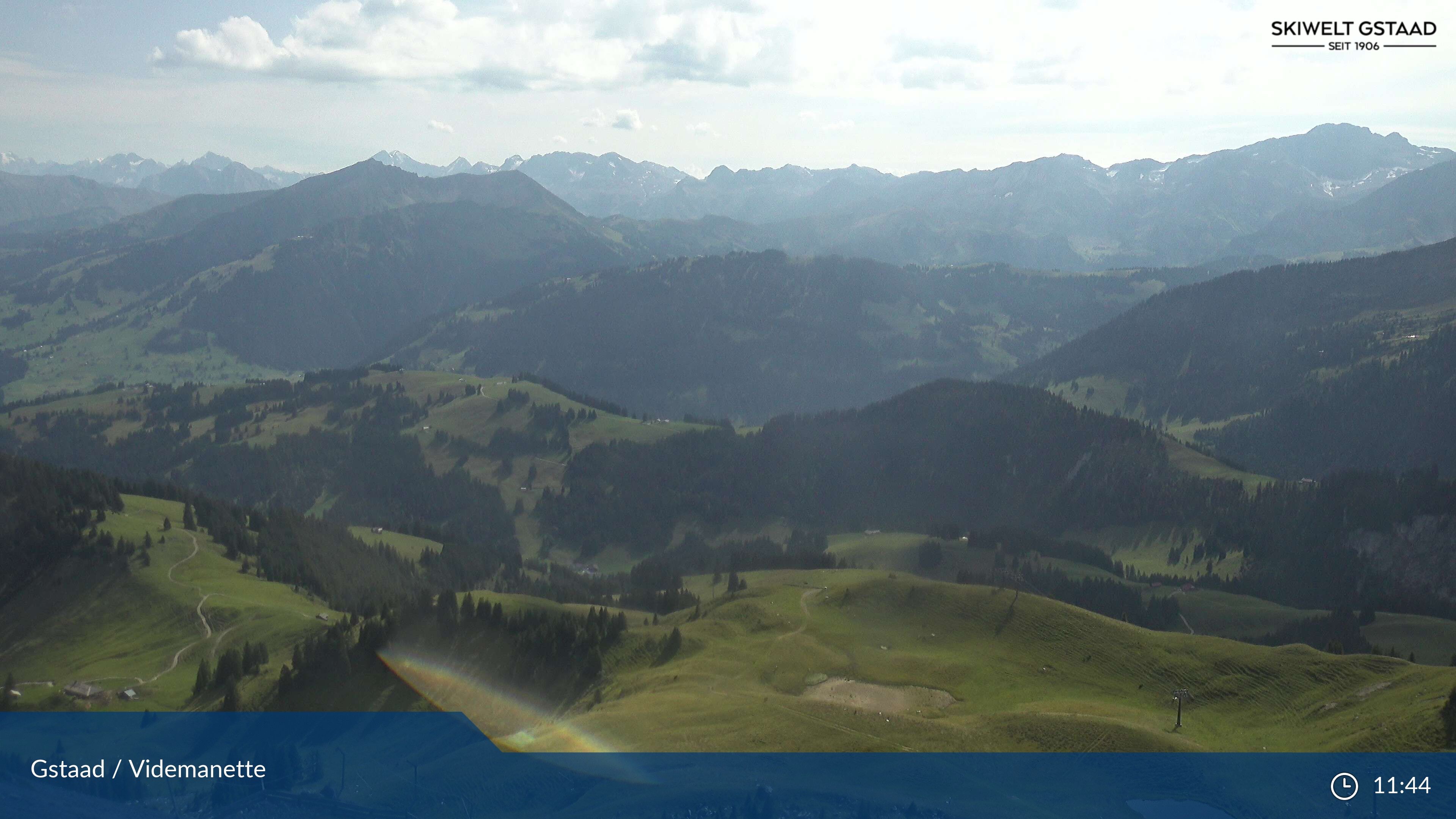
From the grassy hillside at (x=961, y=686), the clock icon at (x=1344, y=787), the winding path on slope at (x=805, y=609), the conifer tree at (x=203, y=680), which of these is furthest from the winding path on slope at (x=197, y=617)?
the clock icon at (x=1344, y=787)

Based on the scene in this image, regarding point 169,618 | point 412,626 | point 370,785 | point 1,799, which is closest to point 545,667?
point 412,626

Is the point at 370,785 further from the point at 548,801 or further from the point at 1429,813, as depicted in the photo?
the point at 1429,813

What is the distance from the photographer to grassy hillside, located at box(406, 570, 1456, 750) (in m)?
87.9

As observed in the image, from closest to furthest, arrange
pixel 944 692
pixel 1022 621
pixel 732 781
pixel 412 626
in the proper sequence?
pixel 732 781, pixel 944 692, pixel 412 626, pixel 1022 621

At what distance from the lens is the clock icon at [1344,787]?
2958 inches

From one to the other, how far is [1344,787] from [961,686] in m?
42.9

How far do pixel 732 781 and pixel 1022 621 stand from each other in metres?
66.9

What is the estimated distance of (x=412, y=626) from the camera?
121 m
